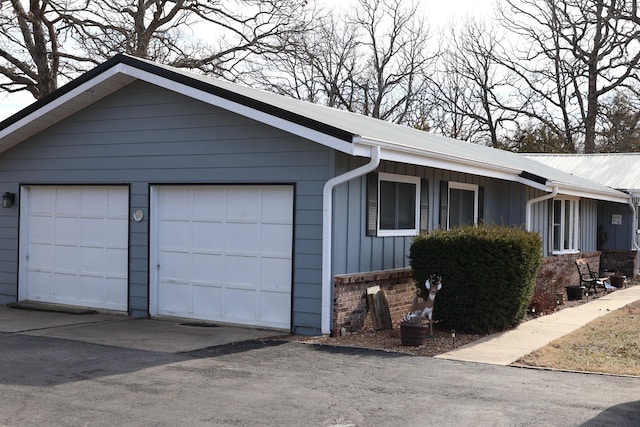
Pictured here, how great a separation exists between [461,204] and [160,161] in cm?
620

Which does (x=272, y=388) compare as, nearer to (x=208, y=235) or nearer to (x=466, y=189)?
→ (x=208, y=235)

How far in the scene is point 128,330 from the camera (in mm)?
11375

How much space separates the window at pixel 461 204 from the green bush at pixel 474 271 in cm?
322

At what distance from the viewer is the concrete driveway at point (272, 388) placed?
674 cm

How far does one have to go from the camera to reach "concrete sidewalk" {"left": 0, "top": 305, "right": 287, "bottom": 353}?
1032 cm

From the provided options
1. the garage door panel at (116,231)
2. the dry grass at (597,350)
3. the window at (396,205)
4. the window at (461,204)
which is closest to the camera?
the dry grass at (597,350)

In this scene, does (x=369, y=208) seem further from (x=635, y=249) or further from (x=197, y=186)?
(x=635, y=249)

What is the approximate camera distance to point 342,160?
1107 centimetres

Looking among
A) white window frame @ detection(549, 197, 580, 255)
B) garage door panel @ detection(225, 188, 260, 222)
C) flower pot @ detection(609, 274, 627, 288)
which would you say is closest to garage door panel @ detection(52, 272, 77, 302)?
garage door panel @ detection(225, 188, 260, 222)

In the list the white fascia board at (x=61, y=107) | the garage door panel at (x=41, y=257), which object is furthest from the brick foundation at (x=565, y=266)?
the garage door panel at (x=41, y=257)

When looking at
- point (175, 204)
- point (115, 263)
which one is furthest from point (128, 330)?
point (175, 204)

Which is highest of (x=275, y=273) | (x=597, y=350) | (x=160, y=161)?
(x=160, y=161)

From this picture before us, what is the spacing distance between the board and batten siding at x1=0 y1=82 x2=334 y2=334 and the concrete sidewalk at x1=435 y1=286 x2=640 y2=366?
2.26 meters

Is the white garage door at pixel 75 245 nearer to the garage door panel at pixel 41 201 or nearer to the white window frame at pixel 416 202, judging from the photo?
the garage door panel at pixel 41 201
